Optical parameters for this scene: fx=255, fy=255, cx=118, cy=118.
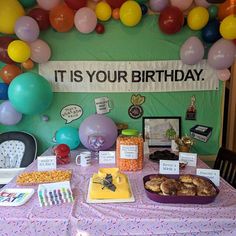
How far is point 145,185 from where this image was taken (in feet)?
4.25

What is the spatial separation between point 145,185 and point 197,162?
27.9 inches

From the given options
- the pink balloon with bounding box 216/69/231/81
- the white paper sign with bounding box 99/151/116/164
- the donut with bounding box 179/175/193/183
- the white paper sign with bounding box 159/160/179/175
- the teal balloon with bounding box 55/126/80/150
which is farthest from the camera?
the pink balloon with bounding box 216/69/231/81

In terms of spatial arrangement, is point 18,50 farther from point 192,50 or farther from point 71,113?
point 192,50

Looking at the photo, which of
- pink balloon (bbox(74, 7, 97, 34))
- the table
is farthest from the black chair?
pink balloon (bbox(74, 7, 97, 34))

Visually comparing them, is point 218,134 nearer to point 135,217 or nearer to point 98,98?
point 98,98

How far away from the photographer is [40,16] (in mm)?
2033

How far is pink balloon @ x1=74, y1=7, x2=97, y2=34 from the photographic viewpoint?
6.53ft

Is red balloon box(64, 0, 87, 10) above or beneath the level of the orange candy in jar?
above

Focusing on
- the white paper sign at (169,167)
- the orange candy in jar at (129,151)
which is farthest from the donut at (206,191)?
the orange candy in jar at (129,151)

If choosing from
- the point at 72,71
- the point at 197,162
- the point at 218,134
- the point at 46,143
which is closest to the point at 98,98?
the point at 72,71

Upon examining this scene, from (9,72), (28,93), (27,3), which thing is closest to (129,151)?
(28,93)

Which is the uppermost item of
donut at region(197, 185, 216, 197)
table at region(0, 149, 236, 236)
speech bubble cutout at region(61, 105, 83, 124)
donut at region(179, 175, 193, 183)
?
speech bubble cutout at region(61, 105, 83, 124)

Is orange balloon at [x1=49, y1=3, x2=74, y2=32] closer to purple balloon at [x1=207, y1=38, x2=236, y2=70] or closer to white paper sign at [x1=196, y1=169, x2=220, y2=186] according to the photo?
purple balloon at [x1=207, y1=38, x2=236, y2=70]

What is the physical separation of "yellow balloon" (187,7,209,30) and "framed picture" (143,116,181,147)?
80 centimetres
